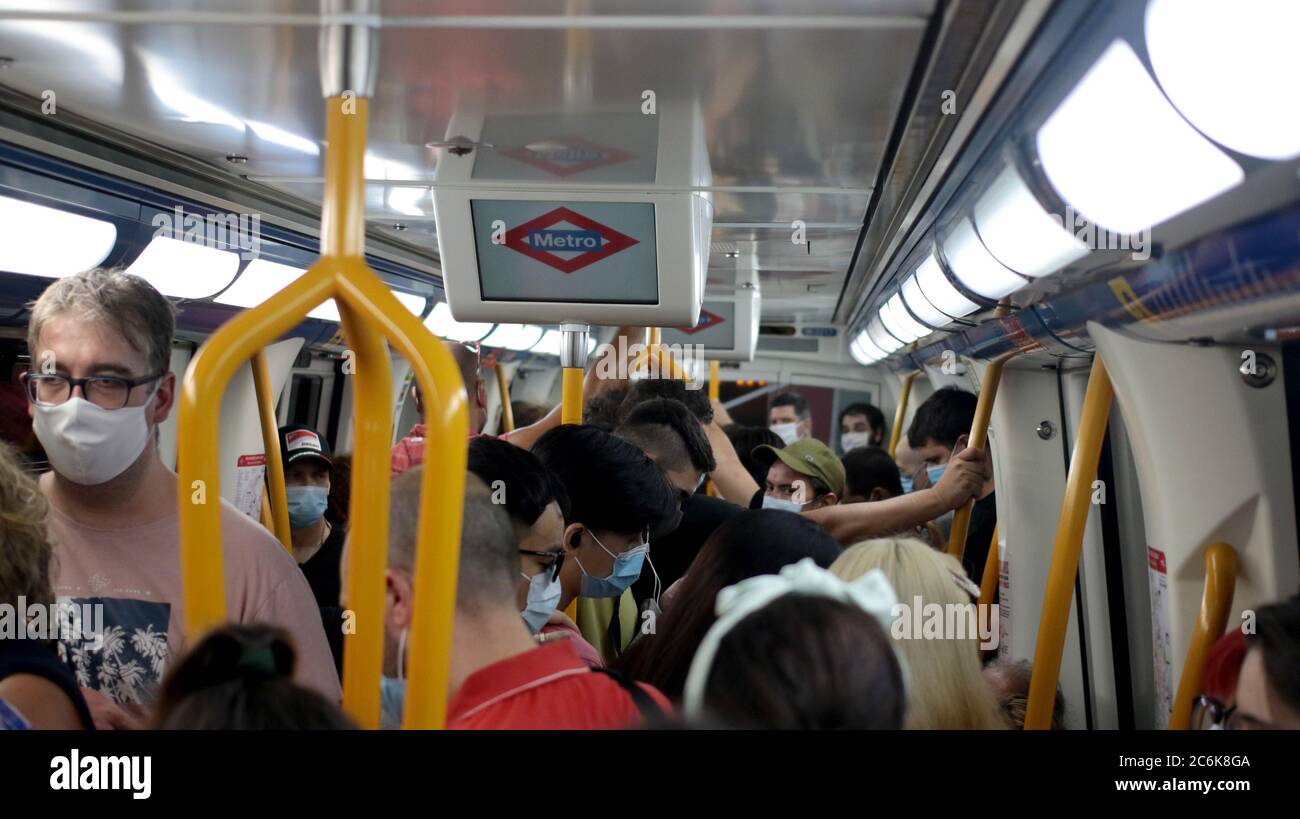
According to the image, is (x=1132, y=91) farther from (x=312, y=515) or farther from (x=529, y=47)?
(x=312, y=515)

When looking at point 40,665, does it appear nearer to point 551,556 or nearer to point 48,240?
point 551,556

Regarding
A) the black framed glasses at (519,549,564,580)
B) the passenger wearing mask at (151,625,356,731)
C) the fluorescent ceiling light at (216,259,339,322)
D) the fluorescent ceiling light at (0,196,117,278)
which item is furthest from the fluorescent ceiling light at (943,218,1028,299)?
the fluorescent ceiling light at (0,196,117,278)

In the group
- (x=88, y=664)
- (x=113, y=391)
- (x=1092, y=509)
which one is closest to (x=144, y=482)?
(x=113, y=391)

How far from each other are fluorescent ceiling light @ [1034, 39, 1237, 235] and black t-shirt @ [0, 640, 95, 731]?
1.82 metres

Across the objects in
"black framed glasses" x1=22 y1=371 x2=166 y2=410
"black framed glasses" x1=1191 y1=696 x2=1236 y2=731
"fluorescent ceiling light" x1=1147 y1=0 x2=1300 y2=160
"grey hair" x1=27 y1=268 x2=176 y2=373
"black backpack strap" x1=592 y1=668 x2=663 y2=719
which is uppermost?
"fluorescent ceiling light" x1=1147 y1=0 x2=1300 y2=160

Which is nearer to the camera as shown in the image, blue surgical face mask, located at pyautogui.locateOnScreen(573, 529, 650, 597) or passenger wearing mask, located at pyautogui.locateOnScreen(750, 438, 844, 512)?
blue surgical face mask, located at pyautogui.locateOnScreen(573, 529, 650, 597)

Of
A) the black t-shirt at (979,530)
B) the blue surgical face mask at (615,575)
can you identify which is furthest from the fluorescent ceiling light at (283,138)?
the black t-shirt at (979,530)

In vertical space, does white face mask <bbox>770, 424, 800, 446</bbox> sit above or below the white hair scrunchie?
above

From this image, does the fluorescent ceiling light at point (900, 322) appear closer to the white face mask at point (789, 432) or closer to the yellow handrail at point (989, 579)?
the yellow handrail at point (989, 579)

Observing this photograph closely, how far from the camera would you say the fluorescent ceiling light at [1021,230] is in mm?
2350

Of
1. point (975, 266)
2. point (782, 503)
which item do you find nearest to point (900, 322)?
A: point (782, 503)

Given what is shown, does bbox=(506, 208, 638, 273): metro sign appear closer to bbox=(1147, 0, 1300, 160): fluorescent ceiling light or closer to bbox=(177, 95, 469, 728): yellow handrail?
bbox=(177, 95, 469, 728): yellow handrail

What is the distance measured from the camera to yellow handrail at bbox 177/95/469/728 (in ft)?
4.20

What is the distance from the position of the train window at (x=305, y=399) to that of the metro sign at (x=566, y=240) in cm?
466
